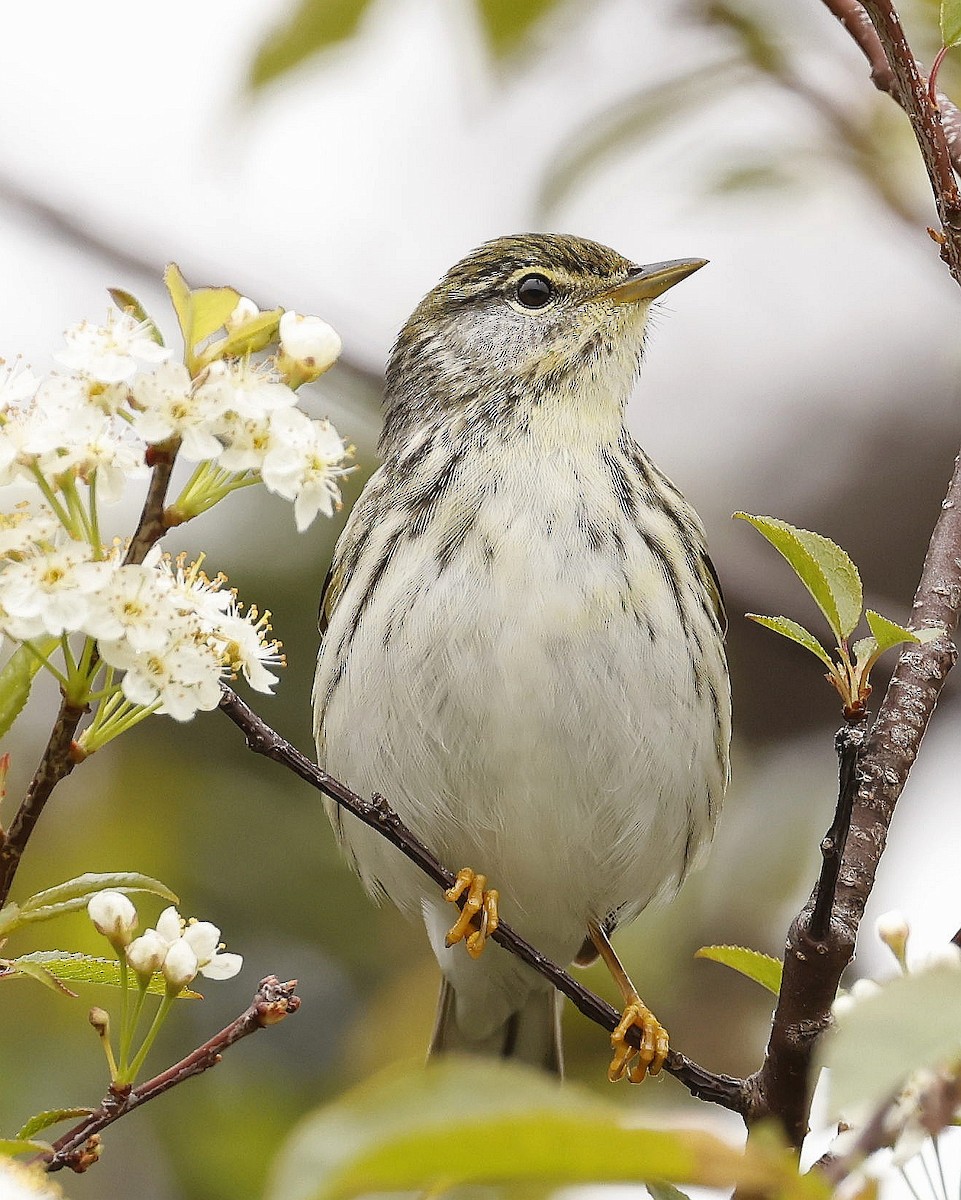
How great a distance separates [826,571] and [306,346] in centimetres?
85

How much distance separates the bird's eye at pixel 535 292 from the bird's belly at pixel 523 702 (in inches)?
42.3

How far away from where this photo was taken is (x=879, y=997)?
1173 millimetres

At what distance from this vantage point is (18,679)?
79.3 inches

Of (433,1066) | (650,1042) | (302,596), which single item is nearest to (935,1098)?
(433,1066)

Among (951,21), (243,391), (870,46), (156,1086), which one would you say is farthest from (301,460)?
(870,46)

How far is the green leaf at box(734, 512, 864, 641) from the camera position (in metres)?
2.25

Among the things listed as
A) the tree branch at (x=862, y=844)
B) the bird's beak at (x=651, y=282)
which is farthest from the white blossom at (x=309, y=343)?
the bird's beak at (x=651, y=282)

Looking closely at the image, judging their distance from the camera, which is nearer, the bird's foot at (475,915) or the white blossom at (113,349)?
the white blossom at (113,349)

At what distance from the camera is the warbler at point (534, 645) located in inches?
148

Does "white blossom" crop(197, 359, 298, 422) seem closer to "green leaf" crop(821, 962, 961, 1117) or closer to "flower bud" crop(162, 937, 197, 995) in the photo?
"flower bud" crop(162, 937, 197, 995)

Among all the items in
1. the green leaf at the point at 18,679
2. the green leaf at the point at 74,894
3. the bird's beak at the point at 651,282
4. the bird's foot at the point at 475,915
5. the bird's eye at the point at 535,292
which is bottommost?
the bird's foot at the point at 475,915

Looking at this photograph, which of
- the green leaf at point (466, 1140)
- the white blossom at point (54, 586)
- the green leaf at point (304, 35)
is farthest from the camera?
the green leaf at point (304, 35)

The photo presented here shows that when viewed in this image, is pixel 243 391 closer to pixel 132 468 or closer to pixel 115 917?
pixel 132 468

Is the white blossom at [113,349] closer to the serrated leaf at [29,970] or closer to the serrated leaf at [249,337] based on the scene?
the serrated leaf at [249,337]
